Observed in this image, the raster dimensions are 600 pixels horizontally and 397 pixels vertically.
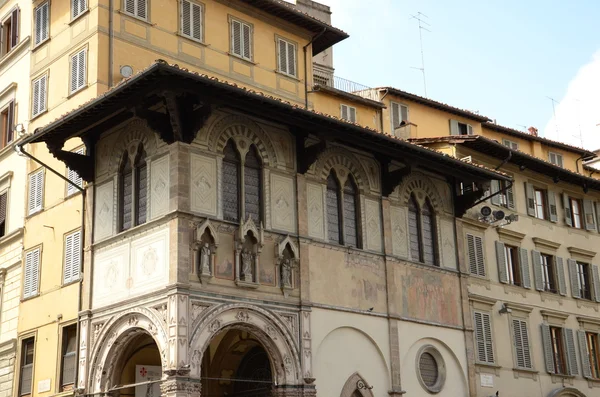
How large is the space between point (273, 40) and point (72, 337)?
406 inches

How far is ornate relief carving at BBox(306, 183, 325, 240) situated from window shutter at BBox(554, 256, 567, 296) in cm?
1070

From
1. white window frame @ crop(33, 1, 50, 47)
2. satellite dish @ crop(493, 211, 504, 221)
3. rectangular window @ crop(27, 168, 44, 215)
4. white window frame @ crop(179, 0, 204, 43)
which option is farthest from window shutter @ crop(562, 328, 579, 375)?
white window frame @ crop(33, 1, 50, 47)

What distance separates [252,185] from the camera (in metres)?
21.7

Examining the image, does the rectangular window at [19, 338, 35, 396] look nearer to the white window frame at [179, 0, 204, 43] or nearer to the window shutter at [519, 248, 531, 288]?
the white window frame at [179, 0, 204, 43]

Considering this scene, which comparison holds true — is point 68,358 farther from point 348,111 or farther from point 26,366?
point 348,111

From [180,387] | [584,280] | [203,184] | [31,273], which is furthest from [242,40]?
[584,280]

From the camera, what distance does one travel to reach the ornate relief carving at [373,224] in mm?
23828

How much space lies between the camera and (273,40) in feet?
91.0

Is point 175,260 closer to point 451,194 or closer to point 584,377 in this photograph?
point 451,194

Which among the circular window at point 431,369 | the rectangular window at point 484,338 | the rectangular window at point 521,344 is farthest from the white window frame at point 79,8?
the rectangular window at point 521,344

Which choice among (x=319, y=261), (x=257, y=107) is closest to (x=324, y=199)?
(x=319, y=261)

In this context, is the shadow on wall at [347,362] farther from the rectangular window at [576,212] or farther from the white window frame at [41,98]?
the rectangular window at [576,212]

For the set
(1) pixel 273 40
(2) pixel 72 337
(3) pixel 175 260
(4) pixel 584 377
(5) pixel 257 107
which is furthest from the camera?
(4) pixel 584 377

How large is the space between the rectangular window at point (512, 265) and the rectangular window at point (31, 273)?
1338cm
